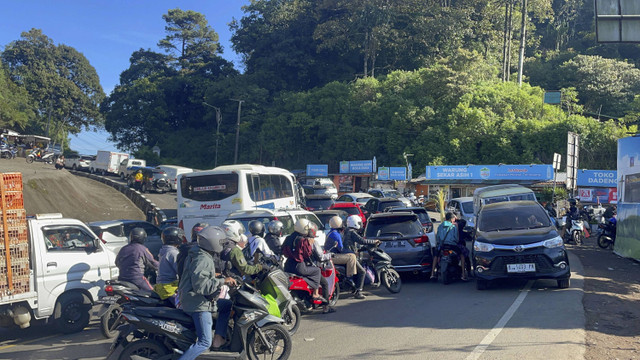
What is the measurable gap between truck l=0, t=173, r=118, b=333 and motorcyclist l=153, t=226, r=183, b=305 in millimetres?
2069

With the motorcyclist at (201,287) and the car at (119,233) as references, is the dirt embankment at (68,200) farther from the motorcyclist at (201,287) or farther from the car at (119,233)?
the motorcyclist at (201,287)

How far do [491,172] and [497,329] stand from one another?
32.0 meters

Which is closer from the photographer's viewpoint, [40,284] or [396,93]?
[40,284]

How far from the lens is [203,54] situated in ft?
246

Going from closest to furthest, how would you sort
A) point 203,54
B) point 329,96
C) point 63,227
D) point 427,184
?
point 63,227
point 427,184
point 329,96
point 203,54

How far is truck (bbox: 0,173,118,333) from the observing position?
26.0 feet

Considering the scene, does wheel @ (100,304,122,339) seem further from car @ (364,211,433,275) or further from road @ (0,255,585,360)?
car @ (364,211,433,275)

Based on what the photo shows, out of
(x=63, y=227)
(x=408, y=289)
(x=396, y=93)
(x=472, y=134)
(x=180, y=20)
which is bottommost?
(x=408, y=289)

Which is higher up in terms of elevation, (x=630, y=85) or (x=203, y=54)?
(x=203, y=54)

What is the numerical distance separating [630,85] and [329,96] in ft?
94.3

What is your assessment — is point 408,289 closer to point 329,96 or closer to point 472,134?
point 472,134

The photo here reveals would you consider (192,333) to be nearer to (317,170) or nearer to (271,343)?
(271,343)

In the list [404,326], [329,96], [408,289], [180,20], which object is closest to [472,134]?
[329,96]

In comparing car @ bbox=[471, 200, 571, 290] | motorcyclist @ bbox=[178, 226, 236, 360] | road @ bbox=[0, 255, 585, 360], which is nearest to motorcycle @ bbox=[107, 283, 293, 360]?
motorcyclist @ bbox=[178, 226, 236, 360]
